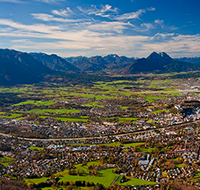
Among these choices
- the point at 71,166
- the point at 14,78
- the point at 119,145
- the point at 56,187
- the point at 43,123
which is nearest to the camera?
the point at 56,187

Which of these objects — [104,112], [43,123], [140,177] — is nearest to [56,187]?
[140,177]

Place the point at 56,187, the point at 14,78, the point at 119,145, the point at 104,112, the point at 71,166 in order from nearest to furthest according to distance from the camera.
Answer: the point at 56,187 → the point at 71,166 → the point at 119,145 → the point at 104,112 → the point at 14,78

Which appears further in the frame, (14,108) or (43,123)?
(14,108)

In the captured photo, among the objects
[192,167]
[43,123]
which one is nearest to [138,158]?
[192,167]

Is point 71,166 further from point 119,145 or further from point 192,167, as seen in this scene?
point 192,167

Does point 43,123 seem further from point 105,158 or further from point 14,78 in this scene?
point 14,78

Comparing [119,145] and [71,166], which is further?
[119,145]

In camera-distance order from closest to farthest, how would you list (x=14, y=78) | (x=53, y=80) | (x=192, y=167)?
1. (x=192, y=167)
2. (x=14, y=78)
3. (x=53, y=80)

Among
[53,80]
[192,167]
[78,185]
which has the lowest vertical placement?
[78,185]

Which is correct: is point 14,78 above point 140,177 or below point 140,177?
above
